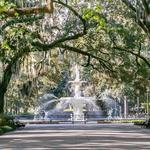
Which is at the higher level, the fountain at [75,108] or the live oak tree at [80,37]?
the live oak tree at [80,37]

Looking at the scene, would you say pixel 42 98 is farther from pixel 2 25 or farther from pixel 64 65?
pixel 2 25

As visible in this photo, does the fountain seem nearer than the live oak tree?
No

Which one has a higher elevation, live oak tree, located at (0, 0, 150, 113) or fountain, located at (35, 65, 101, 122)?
live oak tree, located at (0, 0, 150, 113)

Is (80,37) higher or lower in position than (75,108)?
higher

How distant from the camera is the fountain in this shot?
52.6 metres

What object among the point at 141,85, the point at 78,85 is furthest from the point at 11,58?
the point at 78,85

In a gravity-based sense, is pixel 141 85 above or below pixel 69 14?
below

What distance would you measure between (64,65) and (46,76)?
287cm

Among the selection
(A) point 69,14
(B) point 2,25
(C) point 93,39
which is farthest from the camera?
(C) point 93,39

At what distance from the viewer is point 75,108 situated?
53.0 m

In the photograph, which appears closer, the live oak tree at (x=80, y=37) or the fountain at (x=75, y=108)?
the live oak tree at (x=80, y=37)

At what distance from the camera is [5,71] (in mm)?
34281

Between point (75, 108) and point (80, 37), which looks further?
point (75, 108)

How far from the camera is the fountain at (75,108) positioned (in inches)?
2072
